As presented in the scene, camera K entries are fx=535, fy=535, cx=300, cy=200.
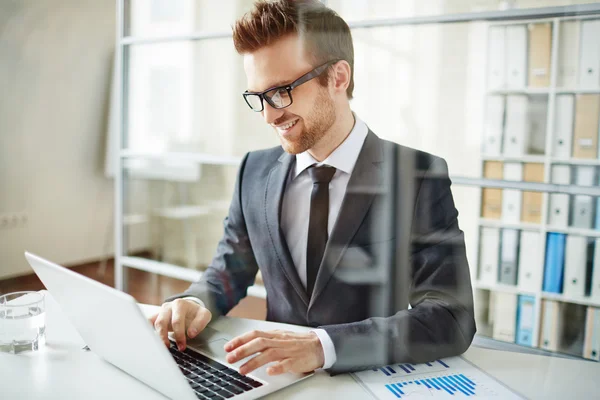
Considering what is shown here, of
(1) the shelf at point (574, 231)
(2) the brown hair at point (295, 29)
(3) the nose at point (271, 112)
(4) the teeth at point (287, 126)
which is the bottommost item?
(1) the shelf at point (574, 231)

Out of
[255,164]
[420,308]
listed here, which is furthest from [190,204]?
[420,308]

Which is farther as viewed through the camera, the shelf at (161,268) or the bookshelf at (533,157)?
the shelf at (161,268)

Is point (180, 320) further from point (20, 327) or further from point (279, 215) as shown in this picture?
point (279, 215)

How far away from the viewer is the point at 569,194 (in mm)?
1577

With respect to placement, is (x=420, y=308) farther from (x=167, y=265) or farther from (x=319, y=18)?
(x=167, y=265)

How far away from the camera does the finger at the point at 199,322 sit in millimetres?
905

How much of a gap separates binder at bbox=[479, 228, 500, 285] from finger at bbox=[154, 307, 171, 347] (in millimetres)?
1121

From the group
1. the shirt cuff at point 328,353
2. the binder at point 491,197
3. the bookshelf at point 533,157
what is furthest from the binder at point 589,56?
the shirt cuff at point 328,353

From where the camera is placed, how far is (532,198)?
65.1 inches

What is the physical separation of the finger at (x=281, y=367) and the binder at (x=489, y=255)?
112 cm

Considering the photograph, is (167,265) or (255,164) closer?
(255,164)

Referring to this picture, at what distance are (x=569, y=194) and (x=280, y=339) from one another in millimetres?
1170

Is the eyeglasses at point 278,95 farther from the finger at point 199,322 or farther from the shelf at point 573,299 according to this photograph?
the shelf at point 573,299

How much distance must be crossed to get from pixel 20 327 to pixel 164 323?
22cm
